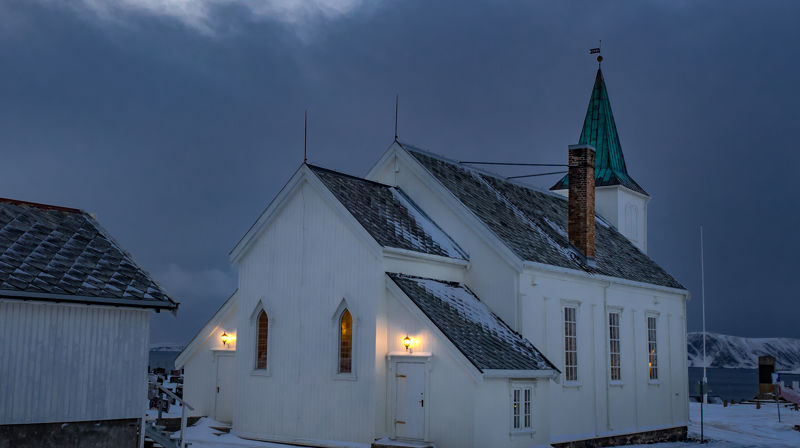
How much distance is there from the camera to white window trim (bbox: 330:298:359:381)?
24641 mm

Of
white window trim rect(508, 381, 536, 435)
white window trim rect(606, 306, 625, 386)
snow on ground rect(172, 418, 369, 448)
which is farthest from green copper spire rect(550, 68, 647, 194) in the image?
snow on ground rect(172, 418, 369, 448)

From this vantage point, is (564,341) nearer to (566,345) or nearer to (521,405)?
(566,345)

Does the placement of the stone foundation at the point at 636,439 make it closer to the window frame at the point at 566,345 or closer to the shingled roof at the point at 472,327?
the window frame at the point at 566,345

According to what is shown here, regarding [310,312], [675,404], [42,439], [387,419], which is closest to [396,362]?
[387,419]

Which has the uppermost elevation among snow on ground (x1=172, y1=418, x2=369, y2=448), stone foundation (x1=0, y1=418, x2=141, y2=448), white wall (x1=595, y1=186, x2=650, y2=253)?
white wall (x1=595, y1=186, x2=650, y2=253)

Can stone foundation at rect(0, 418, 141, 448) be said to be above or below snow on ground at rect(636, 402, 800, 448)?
above

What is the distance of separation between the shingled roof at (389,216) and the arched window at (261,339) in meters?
4.52

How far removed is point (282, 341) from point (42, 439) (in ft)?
31.8

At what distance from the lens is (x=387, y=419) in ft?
79.5

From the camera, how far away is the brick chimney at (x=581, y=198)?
31234 mm

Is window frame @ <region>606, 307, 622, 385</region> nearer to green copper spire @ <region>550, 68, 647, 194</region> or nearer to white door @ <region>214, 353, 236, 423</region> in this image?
green copper spire @ <region>550, 68, 647, 194</region>

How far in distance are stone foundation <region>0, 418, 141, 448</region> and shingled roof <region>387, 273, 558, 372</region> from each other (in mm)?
8208

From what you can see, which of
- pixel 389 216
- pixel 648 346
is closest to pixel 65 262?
pixel 389 216

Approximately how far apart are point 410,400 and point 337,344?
9.07 ft
